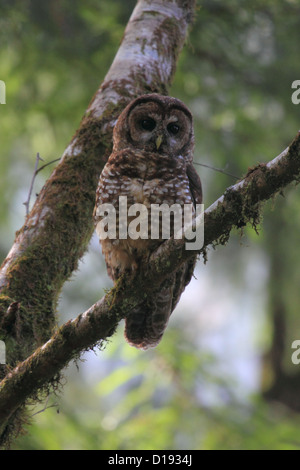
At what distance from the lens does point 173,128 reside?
3.47 meters

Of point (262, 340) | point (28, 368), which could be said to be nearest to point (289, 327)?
point (262, 340)

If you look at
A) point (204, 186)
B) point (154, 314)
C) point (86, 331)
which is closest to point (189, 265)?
point (154, 314)

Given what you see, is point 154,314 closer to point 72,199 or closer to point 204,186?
point 72,199

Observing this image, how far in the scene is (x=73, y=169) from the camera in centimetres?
356

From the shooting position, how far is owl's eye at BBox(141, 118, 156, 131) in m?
3.39

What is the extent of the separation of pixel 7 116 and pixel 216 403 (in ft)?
14.0

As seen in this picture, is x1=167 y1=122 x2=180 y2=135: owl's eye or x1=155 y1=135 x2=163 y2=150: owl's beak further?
x1=167 y1=122 x2=180 y2=135: owl's eye

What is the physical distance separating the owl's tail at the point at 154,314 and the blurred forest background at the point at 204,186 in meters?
1.27

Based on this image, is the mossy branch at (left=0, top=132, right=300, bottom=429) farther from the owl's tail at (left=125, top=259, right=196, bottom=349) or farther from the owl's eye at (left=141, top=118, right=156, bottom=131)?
the owl's eye at (left=141, top=118, right=156, bottom=131)

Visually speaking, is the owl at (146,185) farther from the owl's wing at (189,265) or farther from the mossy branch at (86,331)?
the mossy branch at (86,331)

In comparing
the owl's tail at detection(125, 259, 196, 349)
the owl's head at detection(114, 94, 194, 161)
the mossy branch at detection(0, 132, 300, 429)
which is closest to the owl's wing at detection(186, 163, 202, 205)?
the owl's head at detection(114, 94, 194, 161)

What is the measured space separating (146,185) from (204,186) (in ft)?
13.7

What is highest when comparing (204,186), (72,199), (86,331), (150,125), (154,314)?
(204,186)
